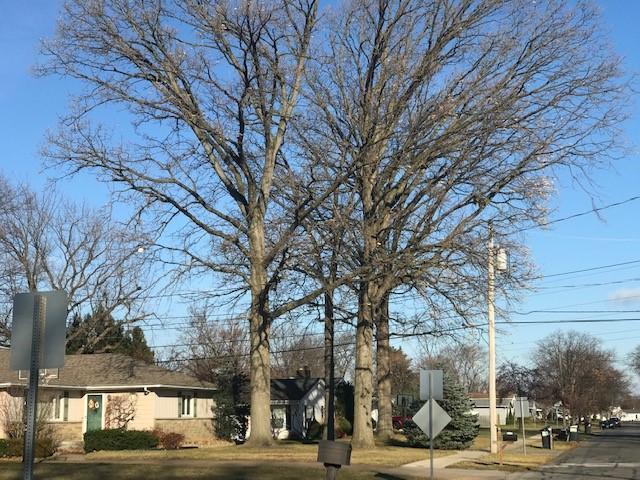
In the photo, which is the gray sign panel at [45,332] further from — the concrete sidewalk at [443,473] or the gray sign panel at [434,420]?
the concrete sidewalk at [443,473]

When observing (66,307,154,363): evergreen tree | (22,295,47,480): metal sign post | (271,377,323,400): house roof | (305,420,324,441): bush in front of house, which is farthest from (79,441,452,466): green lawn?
(66,307,154,363): evergreen tree

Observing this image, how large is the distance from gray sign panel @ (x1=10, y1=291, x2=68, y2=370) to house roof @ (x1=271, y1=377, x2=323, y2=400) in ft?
146

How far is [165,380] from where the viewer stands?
38781mm

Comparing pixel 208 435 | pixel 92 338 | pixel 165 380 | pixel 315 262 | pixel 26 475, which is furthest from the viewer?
pixel 92 338

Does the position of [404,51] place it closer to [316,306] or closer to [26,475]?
[316,306]

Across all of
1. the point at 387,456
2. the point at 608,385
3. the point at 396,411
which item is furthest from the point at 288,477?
the point at 608,385

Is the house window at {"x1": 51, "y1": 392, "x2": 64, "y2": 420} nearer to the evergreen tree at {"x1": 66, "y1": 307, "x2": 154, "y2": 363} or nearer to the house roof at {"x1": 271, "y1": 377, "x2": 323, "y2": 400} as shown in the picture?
the evergreen tree at {"x1": 66, "y1": 307, "x2": 154, "y2": 363}

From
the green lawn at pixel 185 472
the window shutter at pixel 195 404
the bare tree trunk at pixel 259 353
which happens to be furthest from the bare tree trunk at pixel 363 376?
the window shutter at pixel 195 404

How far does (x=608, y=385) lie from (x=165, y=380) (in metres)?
69.4

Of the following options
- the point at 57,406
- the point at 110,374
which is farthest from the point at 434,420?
the point at 110,374

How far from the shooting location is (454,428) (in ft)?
114

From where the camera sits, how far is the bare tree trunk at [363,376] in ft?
99.8

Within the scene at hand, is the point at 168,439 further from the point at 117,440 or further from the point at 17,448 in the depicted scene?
the point at 17,448

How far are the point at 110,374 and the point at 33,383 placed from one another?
33.4 m
